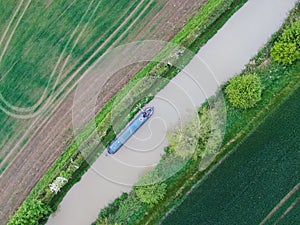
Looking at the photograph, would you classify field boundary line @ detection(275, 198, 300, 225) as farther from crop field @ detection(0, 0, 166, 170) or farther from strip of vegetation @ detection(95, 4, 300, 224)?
crop field @ detection(0, 0, 166, 170)

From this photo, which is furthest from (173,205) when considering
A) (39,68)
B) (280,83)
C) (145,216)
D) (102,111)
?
(39,68)

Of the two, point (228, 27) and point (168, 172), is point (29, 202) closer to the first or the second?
point (168, 172)

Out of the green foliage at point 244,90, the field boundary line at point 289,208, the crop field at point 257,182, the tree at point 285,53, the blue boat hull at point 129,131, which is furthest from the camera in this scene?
the blue boat hull at point 129,131

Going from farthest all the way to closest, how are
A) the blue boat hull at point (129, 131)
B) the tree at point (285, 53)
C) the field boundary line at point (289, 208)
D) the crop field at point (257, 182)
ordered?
1. the blue boat hull at point (129, 131)
2. the crop field at point (257, 182)
3. the field boundary line at point (289, 208)
4. the tree at point (285, 53)

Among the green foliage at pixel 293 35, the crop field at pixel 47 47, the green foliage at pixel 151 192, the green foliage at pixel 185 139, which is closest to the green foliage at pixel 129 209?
the green foliage at pixel 151 192

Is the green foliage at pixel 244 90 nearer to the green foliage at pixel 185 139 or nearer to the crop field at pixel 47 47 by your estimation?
the green foliage at pixel 185 139

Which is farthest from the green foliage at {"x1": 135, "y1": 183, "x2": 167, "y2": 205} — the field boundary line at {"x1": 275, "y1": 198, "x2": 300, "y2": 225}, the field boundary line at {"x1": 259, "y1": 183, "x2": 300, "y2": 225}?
the field boundary line at {"x1": 275, "y1": 198, "x2": 300, "y2": 225}

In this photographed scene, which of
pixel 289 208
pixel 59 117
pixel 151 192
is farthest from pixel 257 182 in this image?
pixel 59 117
